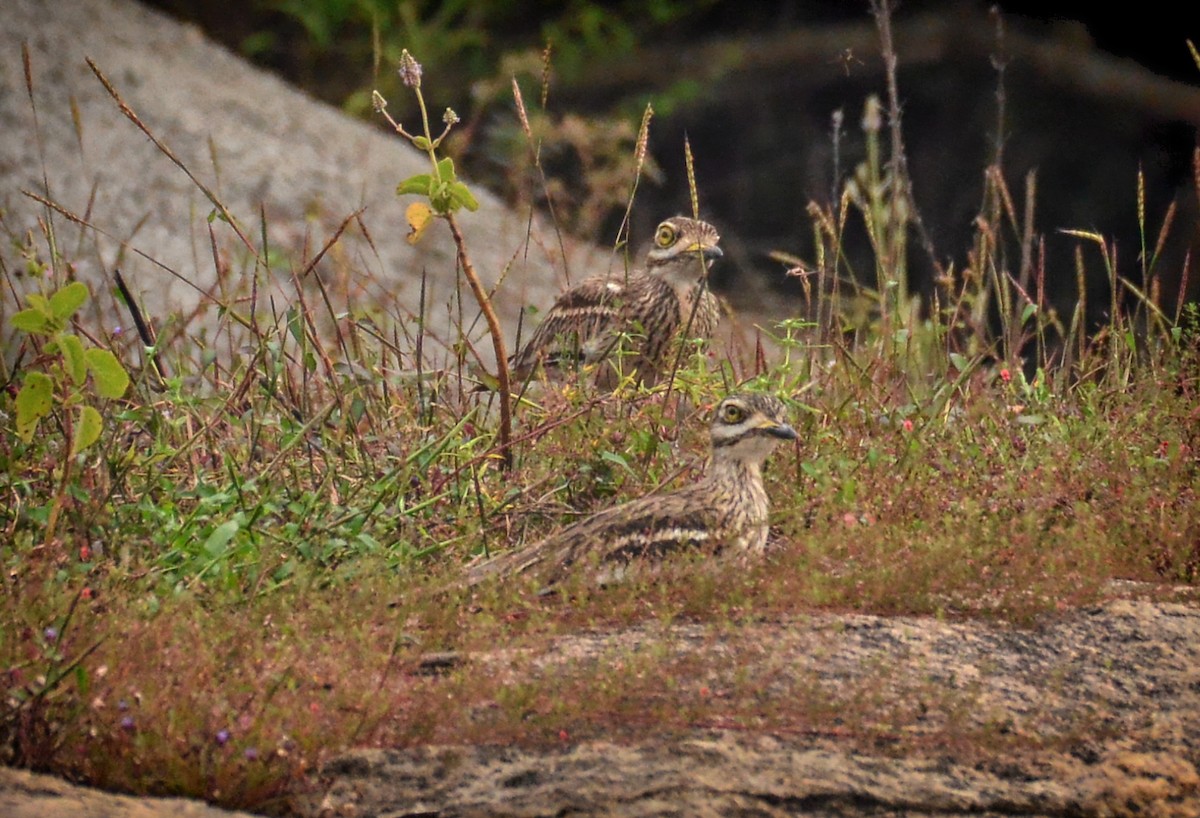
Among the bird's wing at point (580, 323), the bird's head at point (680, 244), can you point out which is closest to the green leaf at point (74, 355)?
the bird's wing at point (580, 323)

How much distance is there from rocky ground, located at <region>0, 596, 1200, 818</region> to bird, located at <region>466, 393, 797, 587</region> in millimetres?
434

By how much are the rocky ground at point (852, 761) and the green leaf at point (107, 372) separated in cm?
109

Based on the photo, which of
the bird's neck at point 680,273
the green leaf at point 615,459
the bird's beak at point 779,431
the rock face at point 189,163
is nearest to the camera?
the bird's beak at point 779,431

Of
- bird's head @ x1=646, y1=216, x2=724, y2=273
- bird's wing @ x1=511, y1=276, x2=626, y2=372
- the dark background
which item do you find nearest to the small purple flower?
bird's wing @ x1=511, y1=276, x2=626, y2=372

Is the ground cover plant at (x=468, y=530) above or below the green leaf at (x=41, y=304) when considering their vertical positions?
below

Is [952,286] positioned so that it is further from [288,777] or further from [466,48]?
[466,48]

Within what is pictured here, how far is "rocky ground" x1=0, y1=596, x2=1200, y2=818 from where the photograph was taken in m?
3.48

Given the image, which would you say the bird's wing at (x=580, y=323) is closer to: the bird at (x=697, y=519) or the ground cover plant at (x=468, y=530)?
the ground cover plant at (x=468, y=530)

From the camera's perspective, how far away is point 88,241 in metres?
9.89

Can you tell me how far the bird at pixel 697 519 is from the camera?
4660mm

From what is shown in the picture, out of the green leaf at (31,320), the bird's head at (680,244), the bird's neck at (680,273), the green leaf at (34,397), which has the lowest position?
the green leaf at (34,397)

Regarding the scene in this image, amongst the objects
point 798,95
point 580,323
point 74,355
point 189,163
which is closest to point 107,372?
point 74,355

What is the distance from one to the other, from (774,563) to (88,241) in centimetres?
654

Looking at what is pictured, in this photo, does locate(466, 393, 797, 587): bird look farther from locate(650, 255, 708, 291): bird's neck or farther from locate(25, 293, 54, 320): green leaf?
locate(650, 255, 708, 291): bird's neck
